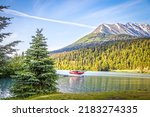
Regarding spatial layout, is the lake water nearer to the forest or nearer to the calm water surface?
the calm water surface

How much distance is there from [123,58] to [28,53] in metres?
4.42

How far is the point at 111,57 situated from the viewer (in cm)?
1616

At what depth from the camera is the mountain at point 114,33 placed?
12.7m

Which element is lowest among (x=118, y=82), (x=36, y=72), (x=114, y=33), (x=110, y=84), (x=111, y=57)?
(x=110, y=84)

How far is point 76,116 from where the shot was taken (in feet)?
26.6

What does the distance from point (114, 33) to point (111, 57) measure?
155 centimetres

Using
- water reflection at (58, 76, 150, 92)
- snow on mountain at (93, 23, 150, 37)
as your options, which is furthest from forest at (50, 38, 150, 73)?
snow on mountain at (93, 23, 150, 37)

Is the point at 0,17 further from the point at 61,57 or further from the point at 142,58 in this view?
the point at 142,58

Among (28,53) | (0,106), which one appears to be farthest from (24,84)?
(0,106)

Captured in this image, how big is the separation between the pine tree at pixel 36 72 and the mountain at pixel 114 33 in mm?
788

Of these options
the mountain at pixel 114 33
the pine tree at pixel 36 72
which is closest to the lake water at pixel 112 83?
the mountain at pixel 114 33

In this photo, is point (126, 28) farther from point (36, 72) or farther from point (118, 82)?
point (118, 82)

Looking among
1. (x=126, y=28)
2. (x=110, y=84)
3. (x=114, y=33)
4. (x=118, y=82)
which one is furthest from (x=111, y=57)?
(x=110, y=84)

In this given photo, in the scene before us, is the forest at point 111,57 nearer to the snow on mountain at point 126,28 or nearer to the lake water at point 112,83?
the lake water at point 112,83
